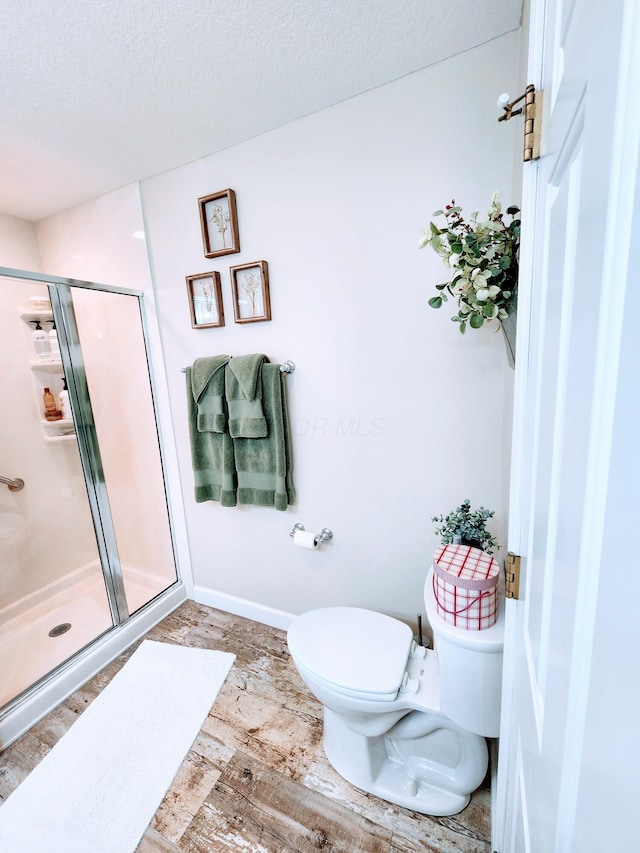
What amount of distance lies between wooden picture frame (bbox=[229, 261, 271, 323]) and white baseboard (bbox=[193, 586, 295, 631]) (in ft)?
5.00

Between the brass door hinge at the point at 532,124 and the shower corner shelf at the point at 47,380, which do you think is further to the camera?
the shower corner shelf at the point at 47,380

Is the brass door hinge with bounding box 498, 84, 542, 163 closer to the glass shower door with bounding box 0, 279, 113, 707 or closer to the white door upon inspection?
the white door

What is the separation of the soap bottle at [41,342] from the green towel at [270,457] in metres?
1.27

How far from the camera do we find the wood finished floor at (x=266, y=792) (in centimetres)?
107

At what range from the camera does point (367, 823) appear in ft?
3.63

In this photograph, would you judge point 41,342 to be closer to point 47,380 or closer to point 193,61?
point 47,380

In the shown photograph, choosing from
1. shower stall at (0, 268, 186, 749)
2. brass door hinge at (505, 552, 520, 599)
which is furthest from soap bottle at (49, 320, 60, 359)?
brass door hinge at (505, 552, 520, 599)

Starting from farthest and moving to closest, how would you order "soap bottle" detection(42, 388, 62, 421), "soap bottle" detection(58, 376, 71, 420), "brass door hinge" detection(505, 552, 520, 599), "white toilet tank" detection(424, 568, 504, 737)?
"soap bottle" detection(42, 388, 62, 421) < "soap bottle" detection(58, 376, 71, 420) < "white toilet tank" detection(424, 568, 504, 737) < "brass door hinge" detection(505, 552, 520, 599)

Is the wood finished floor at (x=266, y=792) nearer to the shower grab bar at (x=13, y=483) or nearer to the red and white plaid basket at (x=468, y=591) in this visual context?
the red and white plaid basket at (x=468, y=591)

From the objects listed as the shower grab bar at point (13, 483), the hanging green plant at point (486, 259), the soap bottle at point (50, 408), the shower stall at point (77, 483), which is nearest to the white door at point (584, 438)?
the hanging green plant at point (486, 259)

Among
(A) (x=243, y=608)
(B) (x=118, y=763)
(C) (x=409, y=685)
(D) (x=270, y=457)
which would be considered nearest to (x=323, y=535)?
(D) (x=270, y=457)

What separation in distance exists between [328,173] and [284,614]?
207 cm

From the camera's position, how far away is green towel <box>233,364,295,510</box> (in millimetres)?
1554

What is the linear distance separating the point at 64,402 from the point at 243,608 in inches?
62.2
